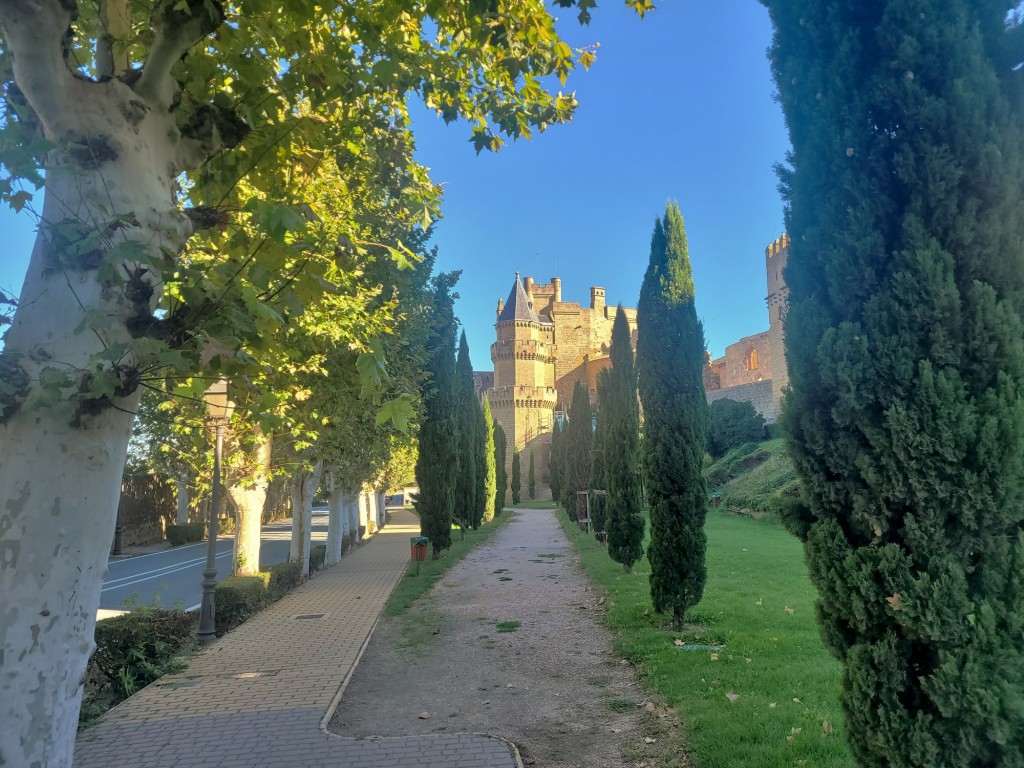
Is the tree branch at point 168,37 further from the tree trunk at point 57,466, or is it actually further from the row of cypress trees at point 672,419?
the row of cypress trees at point 672,419

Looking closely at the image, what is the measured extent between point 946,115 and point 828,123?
0.52 m

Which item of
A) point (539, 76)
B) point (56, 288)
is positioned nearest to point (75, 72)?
point (56, 288)

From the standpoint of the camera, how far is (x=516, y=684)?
270 inches

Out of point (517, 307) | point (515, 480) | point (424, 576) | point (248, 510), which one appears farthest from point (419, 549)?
point (517, 307)

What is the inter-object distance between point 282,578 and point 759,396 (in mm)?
37681

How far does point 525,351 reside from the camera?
61.7 metres

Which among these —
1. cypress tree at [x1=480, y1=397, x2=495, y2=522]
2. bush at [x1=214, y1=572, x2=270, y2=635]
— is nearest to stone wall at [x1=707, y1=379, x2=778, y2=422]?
cypress tree at [x1=480, y1=397, x2=495, y2=522]

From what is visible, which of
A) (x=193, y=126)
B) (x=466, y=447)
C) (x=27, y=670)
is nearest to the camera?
(x=27, y=670)

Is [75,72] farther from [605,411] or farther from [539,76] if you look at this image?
[605,411]

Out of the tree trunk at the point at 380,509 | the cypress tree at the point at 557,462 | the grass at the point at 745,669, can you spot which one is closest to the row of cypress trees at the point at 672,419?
the grass at the point at 745,669

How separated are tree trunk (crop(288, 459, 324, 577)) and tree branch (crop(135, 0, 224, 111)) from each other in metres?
12.9

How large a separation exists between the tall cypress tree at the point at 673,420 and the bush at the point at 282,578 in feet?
25.9

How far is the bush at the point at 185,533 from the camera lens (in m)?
30.2

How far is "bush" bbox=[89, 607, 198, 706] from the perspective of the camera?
7.09 m
